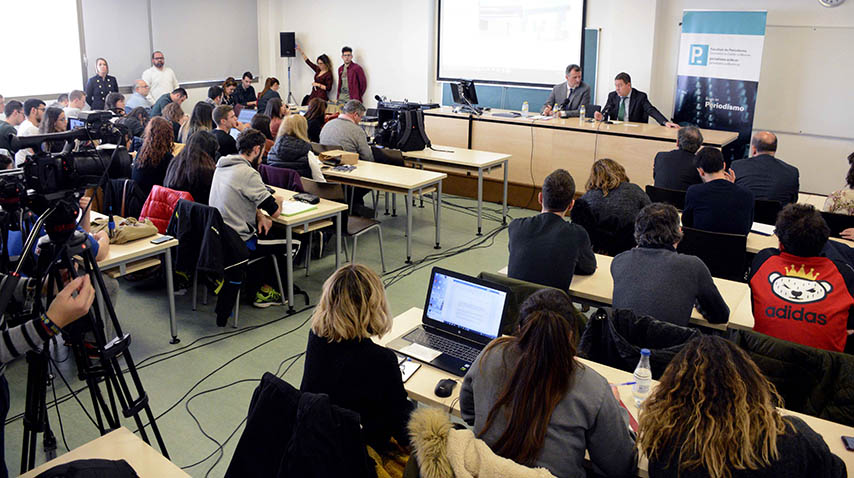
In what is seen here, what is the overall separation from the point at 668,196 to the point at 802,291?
229 centimetres

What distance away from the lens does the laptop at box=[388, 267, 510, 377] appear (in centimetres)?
288

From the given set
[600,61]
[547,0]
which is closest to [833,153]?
[600,61]

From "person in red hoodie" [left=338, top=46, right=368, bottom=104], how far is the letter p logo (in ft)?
18.0

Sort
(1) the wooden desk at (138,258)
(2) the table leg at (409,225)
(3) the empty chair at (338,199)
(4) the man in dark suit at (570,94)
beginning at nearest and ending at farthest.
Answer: (1) the wooden desk at (138,258), (3) the empty chair at (338,199), (2) the table leg at (409,225), (4) the man in dark suit at (570,94)

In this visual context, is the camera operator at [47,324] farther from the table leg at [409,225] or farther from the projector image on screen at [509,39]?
the projector image on screen at [509,39]

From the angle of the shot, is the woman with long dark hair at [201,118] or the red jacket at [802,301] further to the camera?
the woman with long dark hair at [201,118]

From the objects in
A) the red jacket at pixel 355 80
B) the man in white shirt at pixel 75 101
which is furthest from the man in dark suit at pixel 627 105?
the man in white shirt at pixel 75 101

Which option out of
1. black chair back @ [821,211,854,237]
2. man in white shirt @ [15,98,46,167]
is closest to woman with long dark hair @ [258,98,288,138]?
man in white shirt @ [15,98,46,167]

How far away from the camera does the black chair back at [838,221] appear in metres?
4.42

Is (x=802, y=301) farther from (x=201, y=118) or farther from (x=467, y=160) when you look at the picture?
(x=201, y=118)

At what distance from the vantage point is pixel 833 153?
7875 millimetres

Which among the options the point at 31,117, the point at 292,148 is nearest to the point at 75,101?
the point at 31,117

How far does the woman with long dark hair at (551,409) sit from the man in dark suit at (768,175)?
370cm

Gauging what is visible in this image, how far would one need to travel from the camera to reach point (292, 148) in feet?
19.2
